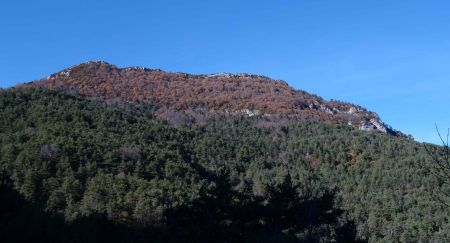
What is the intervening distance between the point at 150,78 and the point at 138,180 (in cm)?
9828

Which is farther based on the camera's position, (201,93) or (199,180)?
(201,93)

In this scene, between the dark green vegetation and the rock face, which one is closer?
the dark green vegetation

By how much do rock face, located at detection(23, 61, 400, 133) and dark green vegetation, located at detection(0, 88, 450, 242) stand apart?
9.62 meters

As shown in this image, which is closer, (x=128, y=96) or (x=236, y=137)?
(x=236, y=137)

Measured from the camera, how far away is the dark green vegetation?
95.2 ft

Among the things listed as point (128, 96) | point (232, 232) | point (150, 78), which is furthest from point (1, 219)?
point (150, 78)

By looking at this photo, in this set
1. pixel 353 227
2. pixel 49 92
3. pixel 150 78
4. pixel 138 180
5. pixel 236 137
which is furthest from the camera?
pixel 150 78

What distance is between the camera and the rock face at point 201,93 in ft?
429

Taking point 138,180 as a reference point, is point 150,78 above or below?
above

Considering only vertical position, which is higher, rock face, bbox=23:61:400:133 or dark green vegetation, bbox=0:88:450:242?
rock face, bbox=23:61:400:133

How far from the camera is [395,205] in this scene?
232 feet

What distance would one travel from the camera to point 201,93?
14325 cm

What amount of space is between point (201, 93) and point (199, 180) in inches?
3136

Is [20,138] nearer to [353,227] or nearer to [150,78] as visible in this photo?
[353,227]
